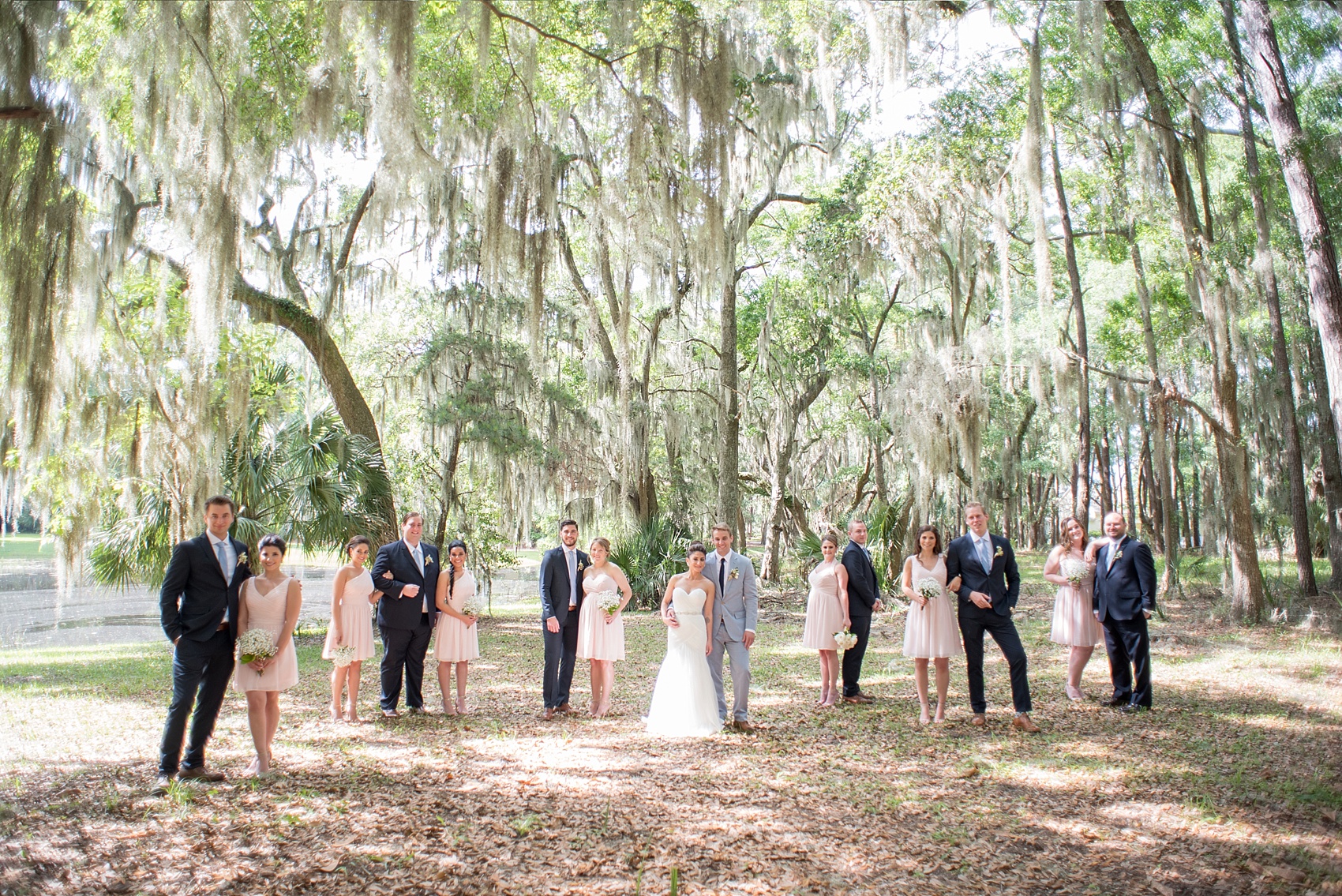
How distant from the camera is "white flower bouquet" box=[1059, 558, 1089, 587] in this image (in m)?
7.16

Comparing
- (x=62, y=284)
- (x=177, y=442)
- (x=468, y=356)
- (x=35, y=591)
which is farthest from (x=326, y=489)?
(x=35, y=591)

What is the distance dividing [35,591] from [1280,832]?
26.3 meters

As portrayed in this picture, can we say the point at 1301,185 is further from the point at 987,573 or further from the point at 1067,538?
the point at 987,573

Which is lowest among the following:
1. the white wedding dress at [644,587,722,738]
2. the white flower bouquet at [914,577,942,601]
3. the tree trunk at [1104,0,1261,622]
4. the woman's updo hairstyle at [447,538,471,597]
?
the white wedding dress at [644,587,722,738]

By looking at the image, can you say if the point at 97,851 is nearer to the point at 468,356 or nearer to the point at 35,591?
the point at 468,356

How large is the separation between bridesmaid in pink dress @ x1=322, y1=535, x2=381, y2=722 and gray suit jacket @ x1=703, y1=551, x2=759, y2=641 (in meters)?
2.62

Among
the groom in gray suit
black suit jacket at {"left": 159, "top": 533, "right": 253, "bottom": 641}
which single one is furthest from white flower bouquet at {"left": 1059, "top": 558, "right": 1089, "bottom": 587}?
black suit jacket at {"left": 159, "top": 533, "right": 253, "bottom": 641}

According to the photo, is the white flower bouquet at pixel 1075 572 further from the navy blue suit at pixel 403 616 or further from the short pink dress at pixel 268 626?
the short pink dress at pixel 268 626

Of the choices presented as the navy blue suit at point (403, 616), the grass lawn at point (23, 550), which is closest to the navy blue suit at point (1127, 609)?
the navy blue suit at point (403, 616)

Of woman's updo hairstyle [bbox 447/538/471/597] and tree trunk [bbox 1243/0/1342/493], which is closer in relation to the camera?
tree trunk [bbox 1243/0/1342/493]

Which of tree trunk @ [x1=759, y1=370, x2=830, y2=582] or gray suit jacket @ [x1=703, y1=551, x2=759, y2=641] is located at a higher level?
tree trunk @ [x1=759, y1=370, x2=830, y2=582]

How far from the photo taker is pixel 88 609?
18188mm

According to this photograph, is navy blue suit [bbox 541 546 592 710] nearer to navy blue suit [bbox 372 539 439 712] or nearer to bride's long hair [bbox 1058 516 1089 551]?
navy blue suit [bbox 372 539 439 712]

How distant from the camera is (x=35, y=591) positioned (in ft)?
71.6
